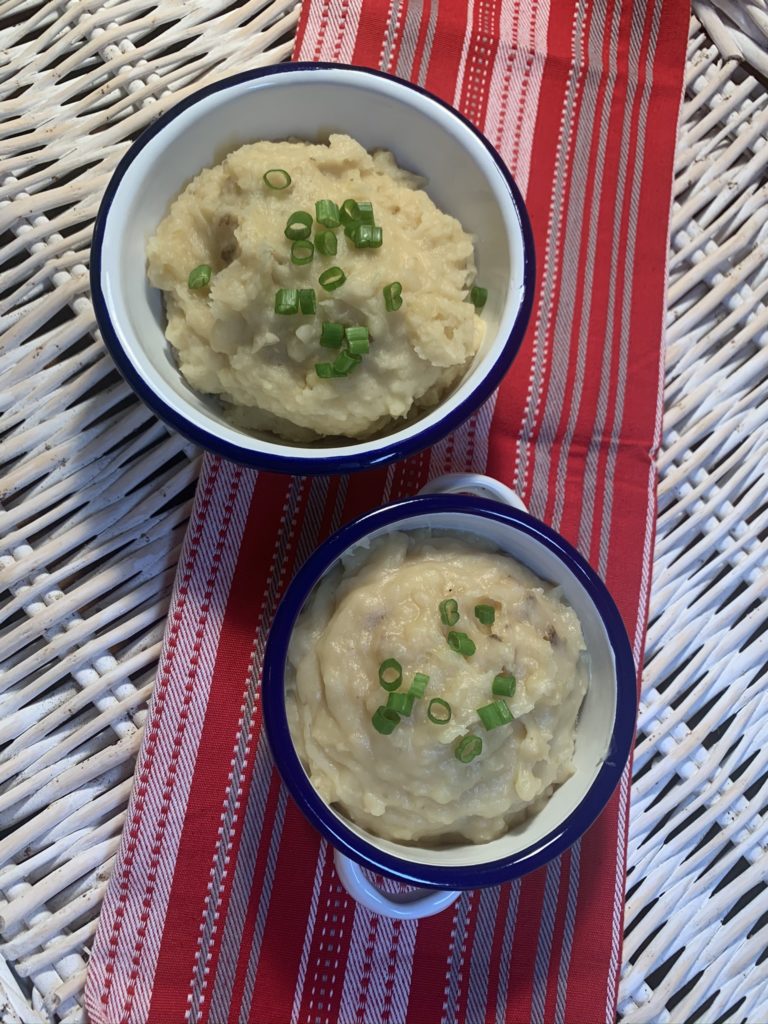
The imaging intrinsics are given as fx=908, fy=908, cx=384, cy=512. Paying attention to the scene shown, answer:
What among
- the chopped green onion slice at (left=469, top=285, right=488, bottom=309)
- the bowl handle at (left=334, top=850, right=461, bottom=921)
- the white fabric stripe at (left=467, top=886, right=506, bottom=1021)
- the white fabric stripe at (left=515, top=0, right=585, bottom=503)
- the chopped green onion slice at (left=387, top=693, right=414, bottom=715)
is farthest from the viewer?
the white fabric stripe at (left=515, top=0, right=585, bottom=503)

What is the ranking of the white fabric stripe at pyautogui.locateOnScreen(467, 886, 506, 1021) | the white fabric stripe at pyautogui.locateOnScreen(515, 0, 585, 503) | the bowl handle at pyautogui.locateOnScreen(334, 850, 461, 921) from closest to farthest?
1. the bowl handle at pyautogui.locateOnScreen(334, 850, 461, 921)
2. the white fabric stripe at pyautogui.locateOnScreen(467, 886, 506, 1021)
3. the white fabric stripe at pyautogui.locateOnScreen(515, 0, 585, 503)

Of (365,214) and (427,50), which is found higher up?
(427,50)

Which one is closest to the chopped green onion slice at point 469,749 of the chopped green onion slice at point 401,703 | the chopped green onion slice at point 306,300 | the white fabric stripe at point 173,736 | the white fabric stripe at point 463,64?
the chopped green onion slice at point 401,703

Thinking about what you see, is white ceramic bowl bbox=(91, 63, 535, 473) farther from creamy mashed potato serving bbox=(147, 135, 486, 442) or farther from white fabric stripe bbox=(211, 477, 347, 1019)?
white fabric stripe bbox=(211, 477, 347, 1019)

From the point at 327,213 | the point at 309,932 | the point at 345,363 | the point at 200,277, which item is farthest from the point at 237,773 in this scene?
the point at 327,213

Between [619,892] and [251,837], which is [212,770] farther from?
[619,892]

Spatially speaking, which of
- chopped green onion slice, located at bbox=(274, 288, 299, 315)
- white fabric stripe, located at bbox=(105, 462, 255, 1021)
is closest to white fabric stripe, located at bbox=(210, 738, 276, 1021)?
white fabric stripe, located at bbox=(105, 462, 255, 1021)
